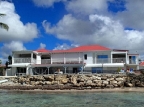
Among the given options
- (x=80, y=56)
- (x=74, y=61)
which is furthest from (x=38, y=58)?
(x=80, y=56)

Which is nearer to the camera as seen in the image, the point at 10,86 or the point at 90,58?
the point at 10,86

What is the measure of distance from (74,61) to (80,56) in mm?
1364

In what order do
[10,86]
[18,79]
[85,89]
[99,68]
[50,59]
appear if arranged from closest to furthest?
[85,89] < [10,86] < [18,79] < [99,68] < [50,59]

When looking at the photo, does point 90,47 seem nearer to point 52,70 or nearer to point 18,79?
point 52,70

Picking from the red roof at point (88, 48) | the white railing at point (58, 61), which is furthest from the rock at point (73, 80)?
the red roof at point (88, 48)

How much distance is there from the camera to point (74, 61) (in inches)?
1791

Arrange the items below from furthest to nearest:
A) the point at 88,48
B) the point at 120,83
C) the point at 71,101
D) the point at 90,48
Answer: the point at 88,48 → the point at 90,48 → the point at 120,83 → the point at 71,101

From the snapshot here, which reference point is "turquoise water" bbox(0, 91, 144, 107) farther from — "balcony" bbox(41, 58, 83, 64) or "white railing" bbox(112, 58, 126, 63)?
"balcony" bbox(41, 58, 83, 64)

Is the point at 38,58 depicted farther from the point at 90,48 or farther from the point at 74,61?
the point at 90,48

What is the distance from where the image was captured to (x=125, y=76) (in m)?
36.7

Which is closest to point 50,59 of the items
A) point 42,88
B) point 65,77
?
point 65,77

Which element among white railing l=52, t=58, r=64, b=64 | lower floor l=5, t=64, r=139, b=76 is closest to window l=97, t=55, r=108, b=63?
lower floor l=5, t=64, r=139, b=76

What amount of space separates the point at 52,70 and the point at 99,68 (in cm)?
857

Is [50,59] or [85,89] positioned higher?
[50,59]
